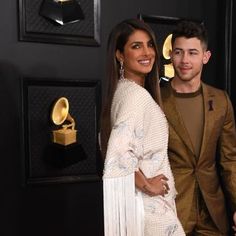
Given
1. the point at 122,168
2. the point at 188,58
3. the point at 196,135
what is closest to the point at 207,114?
the point at 196,135

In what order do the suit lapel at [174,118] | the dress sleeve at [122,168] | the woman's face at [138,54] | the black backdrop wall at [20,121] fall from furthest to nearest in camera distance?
the black backdrop wall at [20,121] → the suit lapel at [174,118] → the woman's face at [138,54] → the dress sleeve at [122,168]

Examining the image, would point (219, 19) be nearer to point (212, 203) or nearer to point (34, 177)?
point (212, 203)

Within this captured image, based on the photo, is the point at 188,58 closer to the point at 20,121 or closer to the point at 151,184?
the point at 151,184

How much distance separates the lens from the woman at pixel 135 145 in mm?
1379

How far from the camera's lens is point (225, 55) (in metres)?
2.42

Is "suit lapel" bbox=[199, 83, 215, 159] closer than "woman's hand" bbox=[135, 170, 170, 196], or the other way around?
"woman's hand" bbox=[135, 170, 170, 196]

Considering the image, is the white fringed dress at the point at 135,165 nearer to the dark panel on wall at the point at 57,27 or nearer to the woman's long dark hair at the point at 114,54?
the woman's long dark hair at the point at 114,54

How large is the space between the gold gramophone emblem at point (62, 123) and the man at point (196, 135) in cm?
56

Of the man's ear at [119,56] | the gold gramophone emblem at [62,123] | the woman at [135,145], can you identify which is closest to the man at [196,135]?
the woman at [135,145]

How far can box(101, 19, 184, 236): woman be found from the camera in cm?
138

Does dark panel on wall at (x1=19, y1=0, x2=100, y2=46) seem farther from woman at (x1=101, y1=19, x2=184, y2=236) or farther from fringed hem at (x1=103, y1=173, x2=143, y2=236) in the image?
fringed hem at (x1=103, y1=173, x2=143, y2=236)

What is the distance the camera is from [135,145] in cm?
140

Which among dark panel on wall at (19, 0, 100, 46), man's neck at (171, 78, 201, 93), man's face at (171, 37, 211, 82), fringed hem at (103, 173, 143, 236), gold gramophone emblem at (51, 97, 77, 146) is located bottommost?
fringed hem at (103, 173, 143, 236)

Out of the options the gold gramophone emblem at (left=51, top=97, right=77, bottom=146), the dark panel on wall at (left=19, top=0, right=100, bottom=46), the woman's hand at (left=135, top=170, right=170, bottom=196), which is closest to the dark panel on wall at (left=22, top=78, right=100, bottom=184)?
the gold gramophone emblem at (left=51, top=97, right=77, bottom=146)
